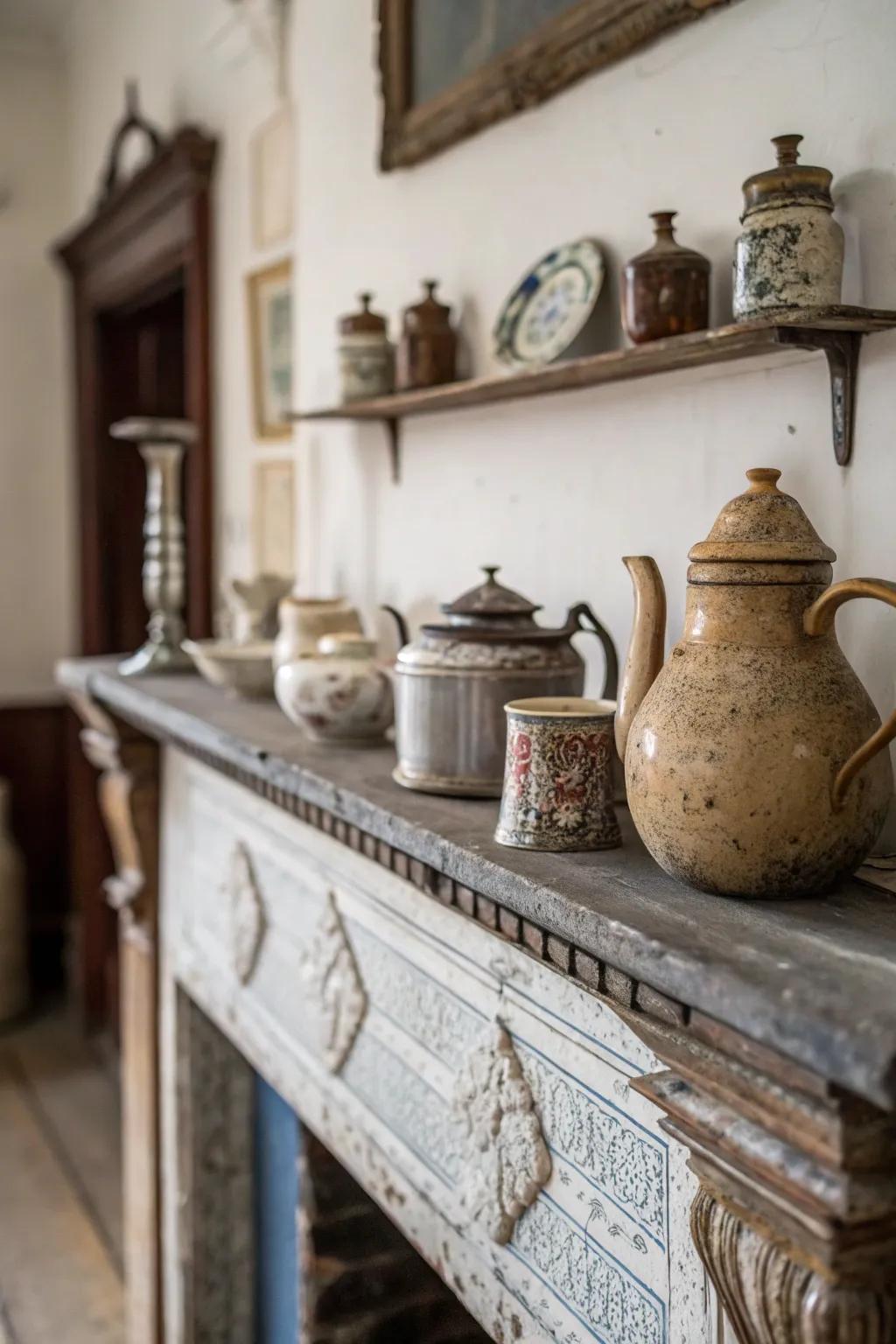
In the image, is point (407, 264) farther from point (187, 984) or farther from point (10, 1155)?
point (10, 1155)

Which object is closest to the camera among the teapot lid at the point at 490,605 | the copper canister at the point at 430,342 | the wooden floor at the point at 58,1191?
the teapot lid at the point at 490,605

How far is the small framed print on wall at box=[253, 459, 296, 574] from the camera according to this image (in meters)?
2.43

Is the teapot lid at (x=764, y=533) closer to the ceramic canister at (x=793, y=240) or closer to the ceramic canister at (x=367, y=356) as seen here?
the ceramic canister at (x=793, y=240)

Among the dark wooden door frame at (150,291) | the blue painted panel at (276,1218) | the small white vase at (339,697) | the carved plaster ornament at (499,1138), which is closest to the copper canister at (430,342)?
the small white vase at (339,697)

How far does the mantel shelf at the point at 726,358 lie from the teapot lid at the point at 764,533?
146mm

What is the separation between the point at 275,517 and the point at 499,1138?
1.57 m

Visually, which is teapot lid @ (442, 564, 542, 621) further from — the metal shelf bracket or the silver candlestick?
the silver candlestick

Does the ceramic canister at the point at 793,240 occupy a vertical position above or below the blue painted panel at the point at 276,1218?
above

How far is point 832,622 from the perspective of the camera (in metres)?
0.89

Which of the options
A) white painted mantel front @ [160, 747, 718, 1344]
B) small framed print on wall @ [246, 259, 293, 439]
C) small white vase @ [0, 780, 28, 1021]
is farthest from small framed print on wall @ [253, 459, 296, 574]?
small white vase @ [0, 780, 28, 1021]

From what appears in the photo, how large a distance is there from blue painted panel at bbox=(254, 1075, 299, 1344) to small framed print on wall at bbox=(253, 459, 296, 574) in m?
0.98

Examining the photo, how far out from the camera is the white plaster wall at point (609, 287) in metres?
1.07

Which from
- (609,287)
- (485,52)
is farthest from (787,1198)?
(485,52)

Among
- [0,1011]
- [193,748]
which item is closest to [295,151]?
[193,748]
